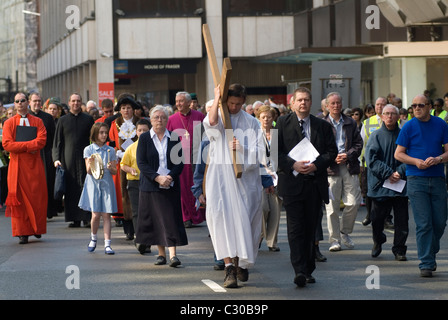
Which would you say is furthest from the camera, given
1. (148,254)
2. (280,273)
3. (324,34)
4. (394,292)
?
(324,34)

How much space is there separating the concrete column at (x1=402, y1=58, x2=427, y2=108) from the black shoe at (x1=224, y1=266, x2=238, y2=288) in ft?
68.3

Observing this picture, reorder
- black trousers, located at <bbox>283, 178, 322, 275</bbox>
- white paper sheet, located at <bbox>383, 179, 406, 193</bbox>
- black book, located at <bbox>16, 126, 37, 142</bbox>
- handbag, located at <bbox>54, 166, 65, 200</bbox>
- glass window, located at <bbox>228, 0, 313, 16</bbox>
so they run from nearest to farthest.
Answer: black trousers, located at <bbox>283, 178, 322, 275</bbox> < white paper sheet, located at <bbox>383, 179, 406, 193</bbox> < black book, located at <bbox>16, 126, 37, 142</bbox> < handbag, located at <bbox>54, 166, 65, 200</bbox> < glass window, located at <bbox>228, 0, 313, 16</bbox>

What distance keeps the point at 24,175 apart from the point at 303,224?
585cm

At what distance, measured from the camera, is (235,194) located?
10.2 m

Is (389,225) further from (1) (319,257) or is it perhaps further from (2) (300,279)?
(2) (300,279)

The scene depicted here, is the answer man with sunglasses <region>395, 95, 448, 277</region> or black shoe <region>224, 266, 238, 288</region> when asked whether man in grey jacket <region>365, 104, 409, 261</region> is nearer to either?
man with sunglasses <region>395, 95, 448, 277</region>

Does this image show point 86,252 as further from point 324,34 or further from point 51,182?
point 324,34

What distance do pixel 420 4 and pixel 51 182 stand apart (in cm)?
911

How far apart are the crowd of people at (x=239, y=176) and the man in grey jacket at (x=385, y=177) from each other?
15 mm

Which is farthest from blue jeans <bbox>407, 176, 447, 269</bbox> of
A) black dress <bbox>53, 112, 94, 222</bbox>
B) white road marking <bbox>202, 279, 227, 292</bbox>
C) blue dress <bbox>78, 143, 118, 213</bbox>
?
black dress <bbox>53, 112, 94, 222</bbox>

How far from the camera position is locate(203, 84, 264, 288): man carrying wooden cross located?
1012 cm

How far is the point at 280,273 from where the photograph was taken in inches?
440

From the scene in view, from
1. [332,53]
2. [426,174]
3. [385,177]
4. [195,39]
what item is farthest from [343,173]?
[195,39]

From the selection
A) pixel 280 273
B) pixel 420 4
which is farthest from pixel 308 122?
pixel 420 4
